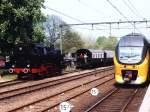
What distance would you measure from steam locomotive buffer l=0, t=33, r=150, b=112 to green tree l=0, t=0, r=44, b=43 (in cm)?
316

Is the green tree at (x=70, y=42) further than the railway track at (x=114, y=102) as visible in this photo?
Yes

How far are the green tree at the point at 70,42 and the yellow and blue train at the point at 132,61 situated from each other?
7955 centimetres

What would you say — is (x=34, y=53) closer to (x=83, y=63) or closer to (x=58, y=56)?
(x=58, y=56)

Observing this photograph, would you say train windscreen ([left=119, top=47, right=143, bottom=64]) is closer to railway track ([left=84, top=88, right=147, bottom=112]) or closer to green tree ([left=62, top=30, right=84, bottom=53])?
railway track ([left=84, top=88, right=147, bottom=112])

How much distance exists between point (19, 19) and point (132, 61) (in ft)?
47.5

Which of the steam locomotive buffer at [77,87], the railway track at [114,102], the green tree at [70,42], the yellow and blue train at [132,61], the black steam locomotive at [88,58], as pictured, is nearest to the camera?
the railway track at [114,102]

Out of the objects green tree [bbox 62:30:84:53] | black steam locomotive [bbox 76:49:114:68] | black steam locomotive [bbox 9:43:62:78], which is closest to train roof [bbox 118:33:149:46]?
black steam locomotive [bbox 9:43:62:78]

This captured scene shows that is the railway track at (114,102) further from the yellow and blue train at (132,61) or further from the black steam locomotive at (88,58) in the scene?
the black steam locomotive at (88,58)

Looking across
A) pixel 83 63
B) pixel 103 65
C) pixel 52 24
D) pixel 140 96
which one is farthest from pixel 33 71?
pixel 52 24

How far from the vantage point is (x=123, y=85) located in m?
25.6

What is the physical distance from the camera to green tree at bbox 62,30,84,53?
104750 millimetres

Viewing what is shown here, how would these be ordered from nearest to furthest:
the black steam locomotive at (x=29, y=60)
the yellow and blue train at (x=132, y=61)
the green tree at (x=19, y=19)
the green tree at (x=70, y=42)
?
1. the yellow and blue train at (x=132, y=61)
2. the black steam locomotive at (x=29, y=60)
3. the green tree at (x=19, y=19)
4. the green tree at (x=70, y=42)

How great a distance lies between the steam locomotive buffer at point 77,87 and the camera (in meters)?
16.2

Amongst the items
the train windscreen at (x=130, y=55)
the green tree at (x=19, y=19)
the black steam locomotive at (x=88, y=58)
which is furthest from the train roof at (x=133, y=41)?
the black steam locomotive at (x=88, y=58)
